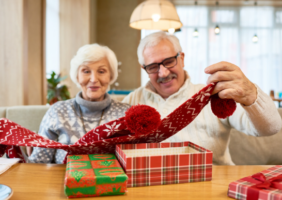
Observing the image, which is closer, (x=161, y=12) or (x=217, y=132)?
(x=217, y=132)

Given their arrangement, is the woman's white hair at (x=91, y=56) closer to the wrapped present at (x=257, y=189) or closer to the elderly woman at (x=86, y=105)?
the elderly woman at (x=86, y=105)

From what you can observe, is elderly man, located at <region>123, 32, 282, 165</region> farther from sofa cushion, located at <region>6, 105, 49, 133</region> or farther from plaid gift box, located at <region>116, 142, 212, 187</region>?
sofa cushion, located at <region>6, 105, 49, 133</region>

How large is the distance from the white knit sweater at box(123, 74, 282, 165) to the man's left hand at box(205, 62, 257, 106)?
0.64 ft

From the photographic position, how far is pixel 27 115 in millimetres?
1851

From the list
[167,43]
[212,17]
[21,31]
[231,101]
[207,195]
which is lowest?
[207,195]

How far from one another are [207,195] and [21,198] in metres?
0.50

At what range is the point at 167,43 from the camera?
5.11ft

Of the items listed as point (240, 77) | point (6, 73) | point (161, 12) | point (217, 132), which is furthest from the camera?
point (6, 73)

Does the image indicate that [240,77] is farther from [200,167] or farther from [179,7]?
[179,7]

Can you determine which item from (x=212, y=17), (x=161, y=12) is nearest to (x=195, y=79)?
(x=212, y=17)

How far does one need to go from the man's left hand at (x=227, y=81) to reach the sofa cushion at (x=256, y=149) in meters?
0.94

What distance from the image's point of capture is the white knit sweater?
1079mm

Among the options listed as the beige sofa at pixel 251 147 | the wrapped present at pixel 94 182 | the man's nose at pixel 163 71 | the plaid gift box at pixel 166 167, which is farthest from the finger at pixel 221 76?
the beige sofa at pixel 251 147

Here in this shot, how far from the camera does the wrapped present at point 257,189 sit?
2.00 ft
